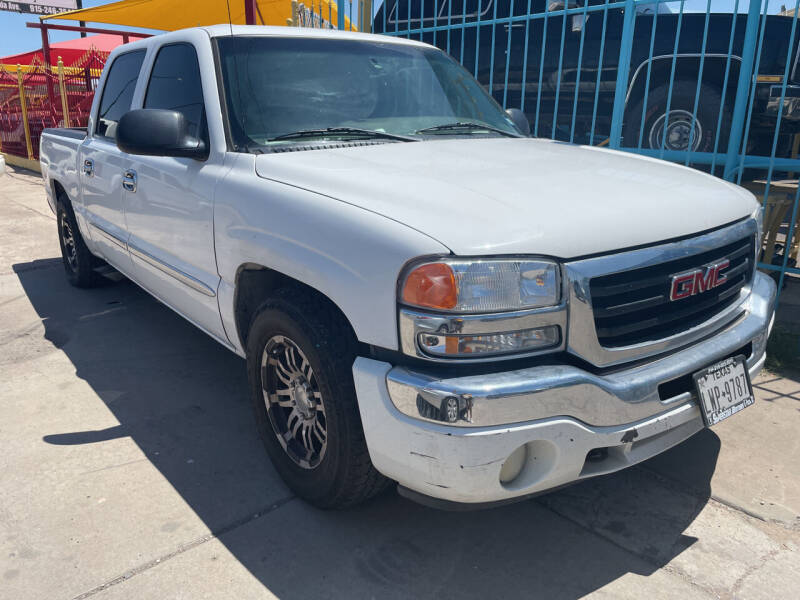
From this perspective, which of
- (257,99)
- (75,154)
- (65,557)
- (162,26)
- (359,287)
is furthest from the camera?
(162,26)

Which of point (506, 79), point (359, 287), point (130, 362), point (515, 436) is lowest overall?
point (130, 362)

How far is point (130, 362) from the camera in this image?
4074 millimetres

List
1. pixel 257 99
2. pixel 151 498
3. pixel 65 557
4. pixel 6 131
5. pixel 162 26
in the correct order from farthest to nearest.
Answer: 1. pixel 6 131
2. pixel 162 26
3. pixel 257 99
4. pixel 151 498
5. pixel 65 557

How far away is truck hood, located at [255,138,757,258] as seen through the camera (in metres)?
2.01

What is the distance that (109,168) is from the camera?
4.01m

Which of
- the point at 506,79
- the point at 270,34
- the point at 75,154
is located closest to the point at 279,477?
the point at 270,34

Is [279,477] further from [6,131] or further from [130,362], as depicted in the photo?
[6,131]

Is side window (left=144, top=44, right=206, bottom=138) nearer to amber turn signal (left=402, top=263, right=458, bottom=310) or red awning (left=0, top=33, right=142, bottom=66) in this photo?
amber turn signal (left=402, top=263, right=458, bottom=310)

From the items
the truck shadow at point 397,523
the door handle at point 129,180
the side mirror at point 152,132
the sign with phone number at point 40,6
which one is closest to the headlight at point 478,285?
the truck shadow at point 397,523

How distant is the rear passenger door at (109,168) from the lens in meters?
3.96

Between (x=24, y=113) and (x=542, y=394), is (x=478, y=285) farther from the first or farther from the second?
(x=24, y=113)

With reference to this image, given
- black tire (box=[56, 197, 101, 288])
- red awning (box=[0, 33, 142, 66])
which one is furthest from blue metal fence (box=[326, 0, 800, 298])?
red awning (box=[0, 33, 142, 66])

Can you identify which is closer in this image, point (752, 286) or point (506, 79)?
point (752, 286)

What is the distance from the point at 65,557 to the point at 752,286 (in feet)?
9.41
